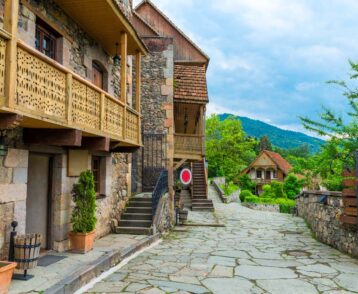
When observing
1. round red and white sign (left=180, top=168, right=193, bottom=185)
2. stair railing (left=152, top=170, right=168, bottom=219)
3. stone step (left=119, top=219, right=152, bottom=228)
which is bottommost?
stone step (left=119, top=219, right=152, bottom=228)

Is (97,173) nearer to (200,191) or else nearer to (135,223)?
(135,223)

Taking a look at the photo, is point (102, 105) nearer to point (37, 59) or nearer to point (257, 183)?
point (37, 59)

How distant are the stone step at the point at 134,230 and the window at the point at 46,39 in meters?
5.24

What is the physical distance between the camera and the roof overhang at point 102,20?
7430 mm

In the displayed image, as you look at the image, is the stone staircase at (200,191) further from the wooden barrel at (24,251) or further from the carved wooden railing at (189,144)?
the wooden barrel at (24,251)

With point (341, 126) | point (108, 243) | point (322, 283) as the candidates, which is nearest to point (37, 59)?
point (108, 243)

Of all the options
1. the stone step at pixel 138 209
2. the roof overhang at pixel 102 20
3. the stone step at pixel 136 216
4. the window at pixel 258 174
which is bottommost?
the stone step at pixel 136 216

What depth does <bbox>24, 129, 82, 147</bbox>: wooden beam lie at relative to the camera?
612cm

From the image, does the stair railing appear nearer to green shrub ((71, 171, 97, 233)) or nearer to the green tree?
green shrub ((71, 171, 97, 233))

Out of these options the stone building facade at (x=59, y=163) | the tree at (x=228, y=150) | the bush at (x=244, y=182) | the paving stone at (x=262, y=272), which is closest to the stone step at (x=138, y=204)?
the stone building facade at (x=59, y=163)

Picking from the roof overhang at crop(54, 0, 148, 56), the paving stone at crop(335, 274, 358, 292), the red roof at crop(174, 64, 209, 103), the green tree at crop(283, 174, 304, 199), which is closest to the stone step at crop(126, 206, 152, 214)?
the roof overhang at crop(54, 0, 148, 56)

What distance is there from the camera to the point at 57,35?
7.61 metres

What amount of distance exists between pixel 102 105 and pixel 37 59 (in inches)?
88.1

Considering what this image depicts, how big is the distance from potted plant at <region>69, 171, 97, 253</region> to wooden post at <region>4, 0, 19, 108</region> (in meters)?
3.43
